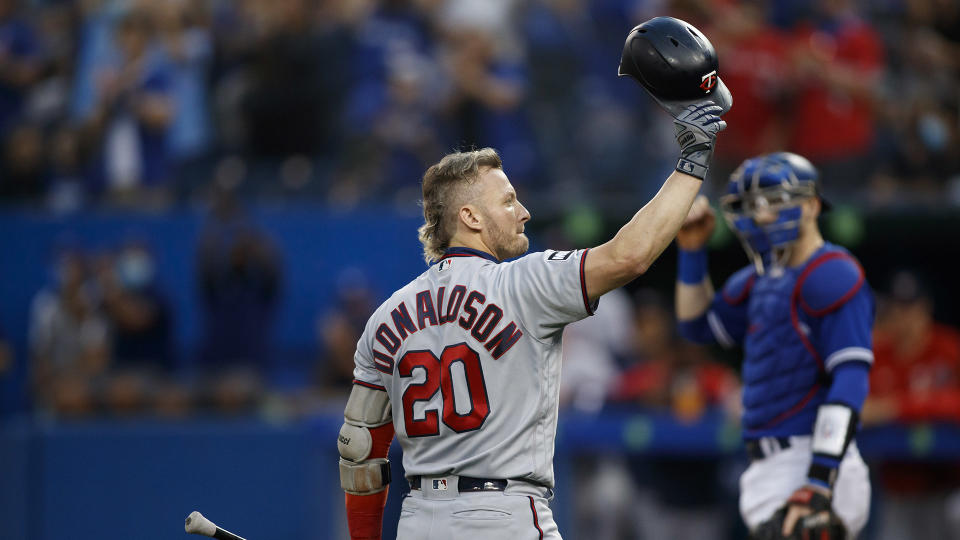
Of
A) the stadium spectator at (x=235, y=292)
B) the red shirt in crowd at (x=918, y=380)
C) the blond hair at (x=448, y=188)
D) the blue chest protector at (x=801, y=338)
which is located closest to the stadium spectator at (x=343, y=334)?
the stadium spectator at (x=235, y=292)

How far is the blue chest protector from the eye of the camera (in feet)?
14.5

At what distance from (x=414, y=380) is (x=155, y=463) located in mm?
5176

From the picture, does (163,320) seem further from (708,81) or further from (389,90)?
(708,81)

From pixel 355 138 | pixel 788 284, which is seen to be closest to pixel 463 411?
pixel 788 284

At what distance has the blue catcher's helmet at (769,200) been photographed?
468 centimetres

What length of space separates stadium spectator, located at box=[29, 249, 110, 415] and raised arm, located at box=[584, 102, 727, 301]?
236 inches

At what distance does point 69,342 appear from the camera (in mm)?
8789

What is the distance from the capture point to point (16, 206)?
9.52 meters

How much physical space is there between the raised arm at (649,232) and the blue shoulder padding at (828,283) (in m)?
1.32

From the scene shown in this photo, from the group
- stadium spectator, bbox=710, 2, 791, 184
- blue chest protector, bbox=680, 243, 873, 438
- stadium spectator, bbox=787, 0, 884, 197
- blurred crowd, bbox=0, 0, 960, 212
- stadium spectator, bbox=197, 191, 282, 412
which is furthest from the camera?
stadium spectator, bbox=197, 191, 282, 412

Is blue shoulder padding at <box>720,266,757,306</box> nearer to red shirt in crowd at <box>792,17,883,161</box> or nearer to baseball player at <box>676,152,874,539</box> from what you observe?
baseball player at <box>676,152,874,539</box>

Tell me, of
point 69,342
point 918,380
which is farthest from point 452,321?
point 69,342

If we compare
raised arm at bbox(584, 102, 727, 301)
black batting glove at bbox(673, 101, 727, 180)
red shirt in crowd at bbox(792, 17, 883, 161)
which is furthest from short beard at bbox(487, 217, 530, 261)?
red shirt in crowd at bbox(792, 17, 883, 161)

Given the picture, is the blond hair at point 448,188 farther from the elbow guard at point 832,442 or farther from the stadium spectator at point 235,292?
the stadium spectator at point 235,292
